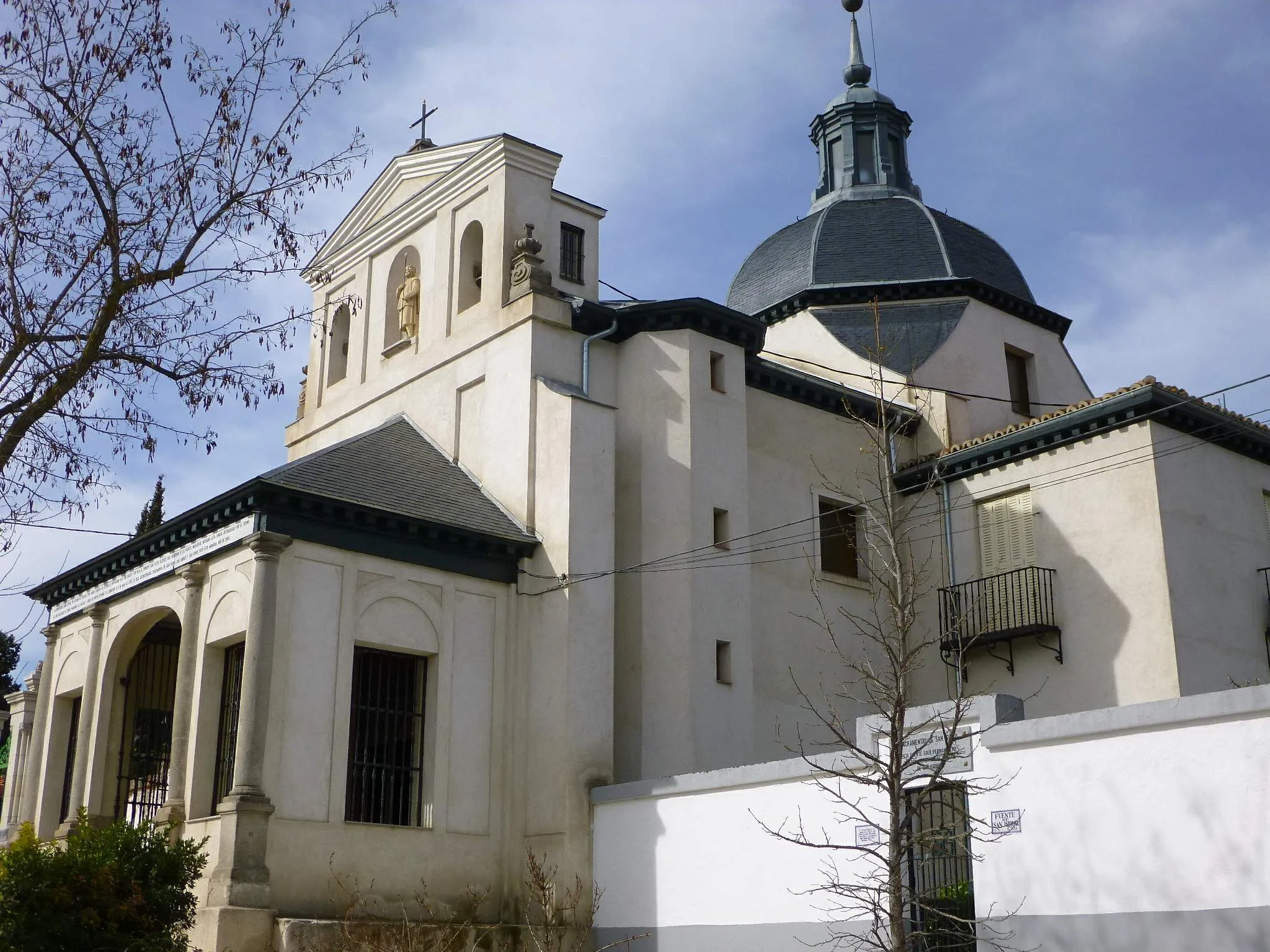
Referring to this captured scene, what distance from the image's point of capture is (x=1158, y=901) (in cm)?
1180

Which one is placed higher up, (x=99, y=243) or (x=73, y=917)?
(x=99, y=243)

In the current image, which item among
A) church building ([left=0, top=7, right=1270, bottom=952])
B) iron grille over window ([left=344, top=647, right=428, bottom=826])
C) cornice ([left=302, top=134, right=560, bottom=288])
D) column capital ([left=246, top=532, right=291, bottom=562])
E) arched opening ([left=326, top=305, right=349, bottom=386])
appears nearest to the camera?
column capital ([left=246, top=532, right=291, bottom=562])

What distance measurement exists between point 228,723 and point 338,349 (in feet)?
31.0

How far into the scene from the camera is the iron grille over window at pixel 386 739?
59.3 feet

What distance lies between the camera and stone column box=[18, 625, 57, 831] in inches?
870

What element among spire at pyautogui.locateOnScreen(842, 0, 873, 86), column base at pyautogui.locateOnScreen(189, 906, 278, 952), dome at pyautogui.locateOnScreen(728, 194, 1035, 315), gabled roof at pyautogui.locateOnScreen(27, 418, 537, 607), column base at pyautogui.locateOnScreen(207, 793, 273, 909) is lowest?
column base at pyautogui.locateOnScreen(189, 906, 278, 952)

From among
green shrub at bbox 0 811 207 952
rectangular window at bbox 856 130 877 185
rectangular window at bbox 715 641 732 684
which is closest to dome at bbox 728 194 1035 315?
rectangular window at bbox 856 130 877 185

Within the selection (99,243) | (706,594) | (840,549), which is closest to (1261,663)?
(840,549)

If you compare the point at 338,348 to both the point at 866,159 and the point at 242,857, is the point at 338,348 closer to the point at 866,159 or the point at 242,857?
the point at 242,857

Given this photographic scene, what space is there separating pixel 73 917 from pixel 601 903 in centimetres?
637

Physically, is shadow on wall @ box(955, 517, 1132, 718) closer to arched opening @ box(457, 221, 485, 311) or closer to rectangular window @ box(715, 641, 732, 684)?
rectangular window @ box(715, 641, 732, 684)

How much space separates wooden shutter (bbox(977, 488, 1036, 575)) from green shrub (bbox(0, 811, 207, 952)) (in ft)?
42.4

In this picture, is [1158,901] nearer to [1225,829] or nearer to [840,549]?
[1225,829]

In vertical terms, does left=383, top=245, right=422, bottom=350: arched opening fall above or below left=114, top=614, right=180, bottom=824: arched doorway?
above
